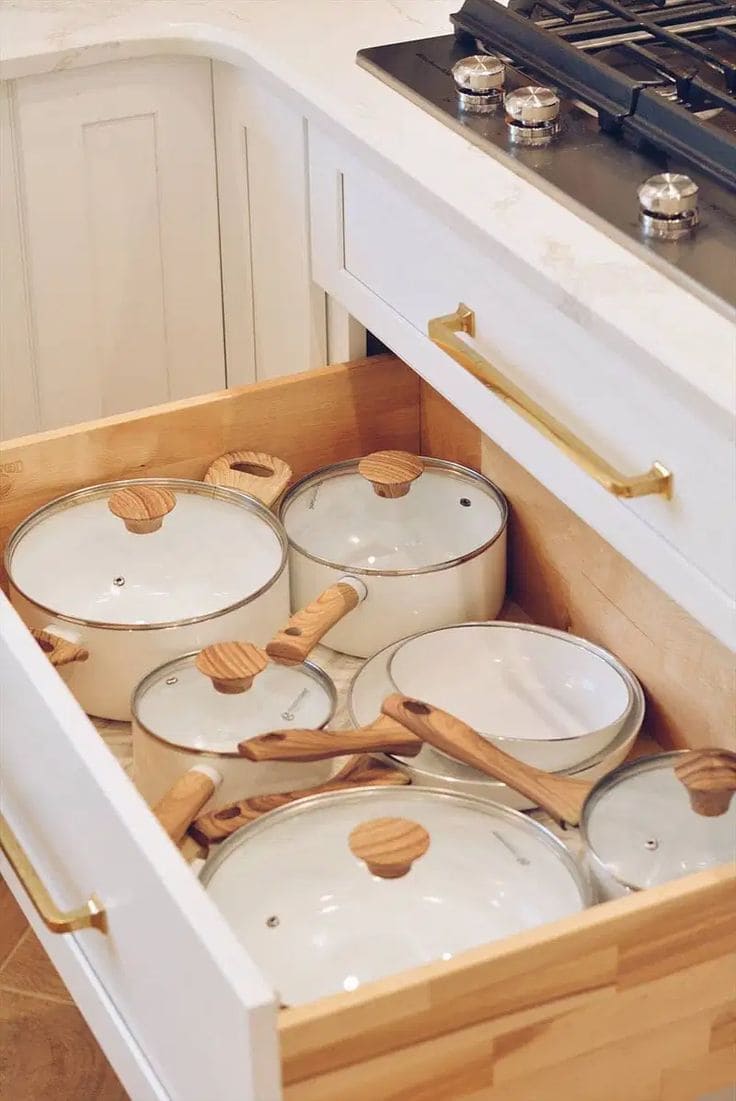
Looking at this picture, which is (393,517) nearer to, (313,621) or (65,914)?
(313,621)

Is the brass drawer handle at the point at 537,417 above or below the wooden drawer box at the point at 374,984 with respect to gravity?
above

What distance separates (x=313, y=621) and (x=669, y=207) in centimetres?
42

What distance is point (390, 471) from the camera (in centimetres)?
133

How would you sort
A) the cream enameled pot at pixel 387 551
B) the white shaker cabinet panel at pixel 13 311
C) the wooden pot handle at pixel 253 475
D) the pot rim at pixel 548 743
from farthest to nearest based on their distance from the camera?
the white shaker cabinet panel at pixel 13 311 < the wooden pot handle at pixel 253 475 < the cream enameled pot at pixel 387 551 < the pot rim at pixel 548 743

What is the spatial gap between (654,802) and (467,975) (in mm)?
306

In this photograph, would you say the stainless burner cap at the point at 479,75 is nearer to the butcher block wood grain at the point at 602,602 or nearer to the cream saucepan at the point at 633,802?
the butcher block wood grain at the point at 602,602

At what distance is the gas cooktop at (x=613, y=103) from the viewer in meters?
1.00

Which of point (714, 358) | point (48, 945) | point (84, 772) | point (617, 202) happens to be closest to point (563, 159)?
point (617, 202)

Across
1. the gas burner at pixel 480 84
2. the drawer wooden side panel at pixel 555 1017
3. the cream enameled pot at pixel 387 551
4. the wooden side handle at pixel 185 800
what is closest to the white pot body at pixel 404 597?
the cream enameled pot at pixel 387 551

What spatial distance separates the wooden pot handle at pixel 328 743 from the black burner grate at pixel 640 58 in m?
0.44

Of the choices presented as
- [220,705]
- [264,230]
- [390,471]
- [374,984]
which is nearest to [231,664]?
[220,705]

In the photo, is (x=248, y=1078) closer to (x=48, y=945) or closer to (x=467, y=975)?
(x=467, y=975)

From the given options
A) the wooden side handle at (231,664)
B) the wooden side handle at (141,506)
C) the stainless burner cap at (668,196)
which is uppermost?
the stainless burner cap at (668,196)

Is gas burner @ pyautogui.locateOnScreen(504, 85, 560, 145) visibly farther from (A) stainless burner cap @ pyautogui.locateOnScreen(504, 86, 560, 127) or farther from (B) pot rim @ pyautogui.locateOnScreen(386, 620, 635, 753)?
(B) pot rim @ pyautogui.locateOnScreen(386, 620, 635, 753)
